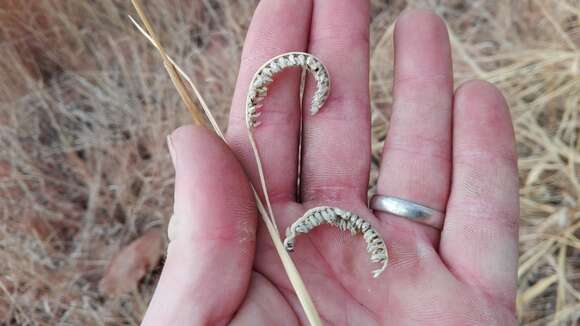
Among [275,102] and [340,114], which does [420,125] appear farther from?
[275,102]

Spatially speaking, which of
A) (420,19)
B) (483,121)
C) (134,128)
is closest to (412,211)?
(483,121)

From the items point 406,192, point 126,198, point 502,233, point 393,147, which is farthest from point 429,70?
point 126,198

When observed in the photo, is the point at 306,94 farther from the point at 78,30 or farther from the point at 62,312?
the point at 78,30

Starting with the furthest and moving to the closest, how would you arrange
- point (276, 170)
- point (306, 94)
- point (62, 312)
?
point (62, 312)
point (306, 94)
point (276, 170)

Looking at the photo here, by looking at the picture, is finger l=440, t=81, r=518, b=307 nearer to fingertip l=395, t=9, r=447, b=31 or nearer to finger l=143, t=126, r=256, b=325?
fingertip l=395, t=9, r=447, b=31

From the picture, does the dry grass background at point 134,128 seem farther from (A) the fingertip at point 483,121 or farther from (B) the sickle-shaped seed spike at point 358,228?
(B) the sickle-shaped seed spike at point 358,228

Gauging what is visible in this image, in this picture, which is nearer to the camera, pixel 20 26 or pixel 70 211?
pixel 70 211
